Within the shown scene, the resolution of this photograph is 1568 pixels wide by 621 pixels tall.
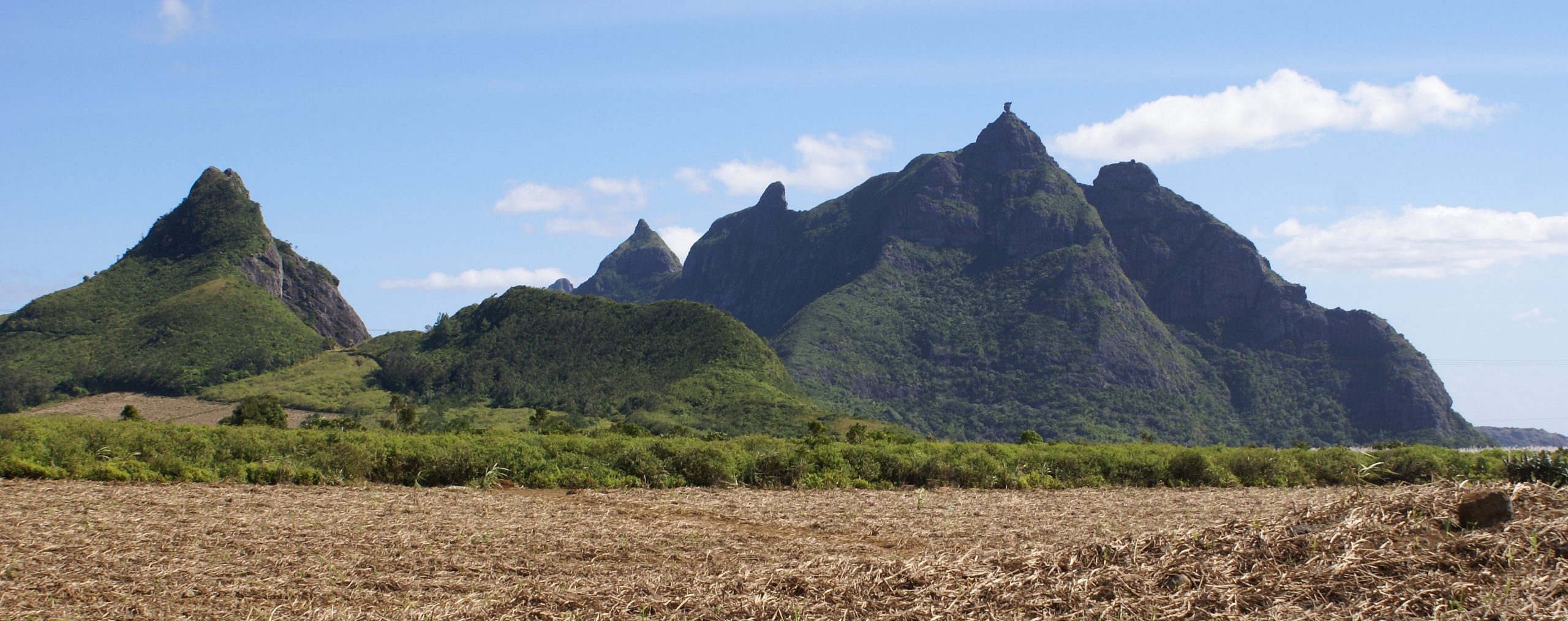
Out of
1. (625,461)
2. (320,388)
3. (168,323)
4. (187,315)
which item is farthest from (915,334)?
(625,461)

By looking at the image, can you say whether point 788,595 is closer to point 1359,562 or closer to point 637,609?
point 637,609

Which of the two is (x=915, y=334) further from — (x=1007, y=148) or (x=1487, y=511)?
(x=1487, y=511)

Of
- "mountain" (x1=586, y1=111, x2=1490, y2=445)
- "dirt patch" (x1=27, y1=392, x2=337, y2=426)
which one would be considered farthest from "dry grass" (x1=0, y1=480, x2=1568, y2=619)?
"mountain" (x1=586, y1=111, x2=1490, y2=445)

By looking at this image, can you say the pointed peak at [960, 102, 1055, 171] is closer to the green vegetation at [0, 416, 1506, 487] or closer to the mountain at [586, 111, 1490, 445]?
the mountain at [586, 111, 1490, 445]

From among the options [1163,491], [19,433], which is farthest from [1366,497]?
[19,433]

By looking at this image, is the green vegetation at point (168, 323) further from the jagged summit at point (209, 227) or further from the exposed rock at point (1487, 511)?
the exposed rock at point (1487, 511)

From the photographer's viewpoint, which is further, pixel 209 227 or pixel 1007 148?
pixel 1007 148

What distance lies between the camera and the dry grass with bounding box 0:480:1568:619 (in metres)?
7.52

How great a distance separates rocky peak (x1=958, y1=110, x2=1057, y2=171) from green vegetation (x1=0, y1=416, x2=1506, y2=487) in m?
158

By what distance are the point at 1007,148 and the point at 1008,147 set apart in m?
0.24

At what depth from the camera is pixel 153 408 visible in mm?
84375

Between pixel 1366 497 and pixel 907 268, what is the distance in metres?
158

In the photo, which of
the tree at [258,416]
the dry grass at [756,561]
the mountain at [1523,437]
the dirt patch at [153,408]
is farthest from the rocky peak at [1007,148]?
the dry grass at [756,561]

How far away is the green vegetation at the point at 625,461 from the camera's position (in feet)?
69.5
